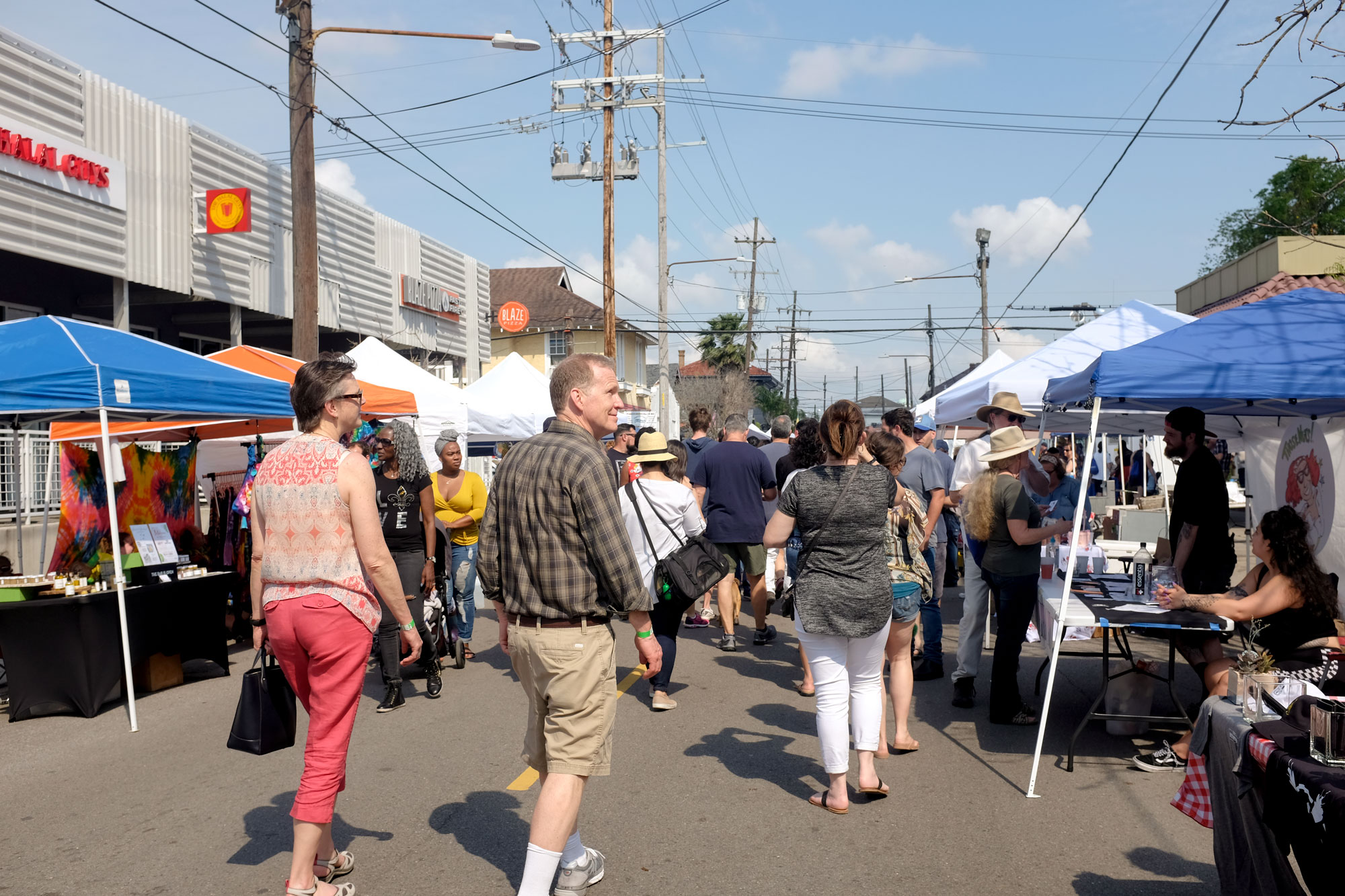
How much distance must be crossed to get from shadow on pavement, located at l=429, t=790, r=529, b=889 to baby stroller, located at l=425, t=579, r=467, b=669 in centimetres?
301

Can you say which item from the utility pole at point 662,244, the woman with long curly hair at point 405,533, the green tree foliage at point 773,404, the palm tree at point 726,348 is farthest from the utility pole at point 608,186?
the green tree foliage at point 773,404

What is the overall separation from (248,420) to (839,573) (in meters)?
7.96

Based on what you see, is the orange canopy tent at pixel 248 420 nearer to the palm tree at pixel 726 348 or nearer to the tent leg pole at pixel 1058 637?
the tent leg pole at pixel 1058 637

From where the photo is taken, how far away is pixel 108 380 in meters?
A: 7.72

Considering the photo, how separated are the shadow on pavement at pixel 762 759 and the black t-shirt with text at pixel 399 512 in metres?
2.75

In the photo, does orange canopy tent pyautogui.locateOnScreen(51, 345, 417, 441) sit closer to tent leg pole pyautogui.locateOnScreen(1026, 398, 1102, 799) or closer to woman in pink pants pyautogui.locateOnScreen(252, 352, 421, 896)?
woman in pink pants pyautogui.locateOnScreen(252, 352, 421, 896)

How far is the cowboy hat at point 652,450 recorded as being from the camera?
6699mm

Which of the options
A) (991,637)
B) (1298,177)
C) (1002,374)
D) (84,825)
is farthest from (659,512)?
(1298,177)

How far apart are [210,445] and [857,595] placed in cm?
1199

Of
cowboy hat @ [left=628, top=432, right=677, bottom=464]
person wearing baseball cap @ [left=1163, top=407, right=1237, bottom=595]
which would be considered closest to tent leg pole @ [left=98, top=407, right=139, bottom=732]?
cowboy hat @ [left=628, top=432, right=677, bottom=464]

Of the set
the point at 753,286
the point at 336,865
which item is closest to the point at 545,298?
the point at 753,286

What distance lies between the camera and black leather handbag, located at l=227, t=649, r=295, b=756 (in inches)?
170

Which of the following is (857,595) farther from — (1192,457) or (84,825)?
(84,825)

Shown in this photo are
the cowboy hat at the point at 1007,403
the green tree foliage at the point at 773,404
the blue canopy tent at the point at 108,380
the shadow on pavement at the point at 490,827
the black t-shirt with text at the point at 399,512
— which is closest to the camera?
the shadow on pavement at the point at 490,827
